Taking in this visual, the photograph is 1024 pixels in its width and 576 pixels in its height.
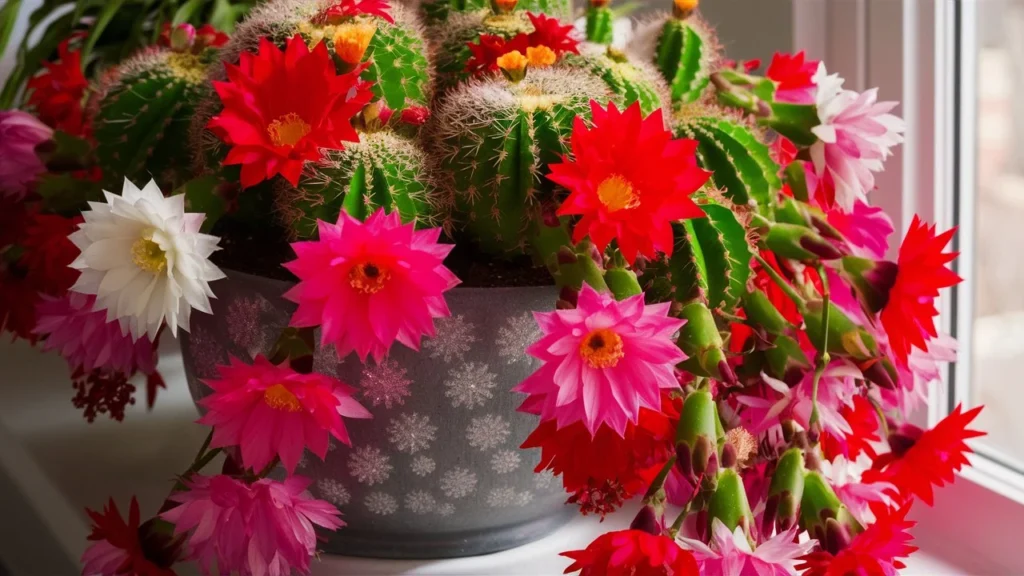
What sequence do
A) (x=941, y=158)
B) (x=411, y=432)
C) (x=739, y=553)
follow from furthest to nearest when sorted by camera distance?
(x=941, y=158) → (x=411, y=432) → (x=739, y=553)

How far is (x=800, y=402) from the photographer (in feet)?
1.52

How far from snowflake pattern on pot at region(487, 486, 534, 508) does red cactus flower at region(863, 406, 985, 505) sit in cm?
21

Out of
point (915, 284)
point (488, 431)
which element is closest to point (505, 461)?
point (488, 431)

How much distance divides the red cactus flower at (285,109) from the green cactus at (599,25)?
26 centimetres

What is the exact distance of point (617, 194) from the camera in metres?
0.42

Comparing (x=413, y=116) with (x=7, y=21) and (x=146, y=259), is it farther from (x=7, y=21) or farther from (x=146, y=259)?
(x=7, y=21)

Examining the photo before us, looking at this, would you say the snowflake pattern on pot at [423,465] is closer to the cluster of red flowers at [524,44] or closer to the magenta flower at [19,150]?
the cluster of red flowers at [524,44]

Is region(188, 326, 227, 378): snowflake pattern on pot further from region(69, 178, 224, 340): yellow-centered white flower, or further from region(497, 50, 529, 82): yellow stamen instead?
region(497, 50, 529, 82): yellow stamen

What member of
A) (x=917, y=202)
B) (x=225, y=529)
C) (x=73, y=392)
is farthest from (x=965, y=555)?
(x=73, y=392)

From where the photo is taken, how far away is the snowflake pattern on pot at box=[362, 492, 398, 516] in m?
0.53

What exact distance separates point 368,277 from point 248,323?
131 mm

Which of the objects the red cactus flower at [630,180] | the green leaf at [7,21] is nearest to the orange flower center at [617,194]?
the red cactus flower at [630,180]

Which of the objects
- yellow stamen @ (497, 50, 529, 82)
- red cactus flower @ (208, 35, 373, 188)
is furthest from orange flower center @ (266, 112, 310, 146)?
yellow stamen @ (497, 50, 529, 82)

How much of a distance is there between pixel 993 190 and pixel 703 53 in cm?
29
